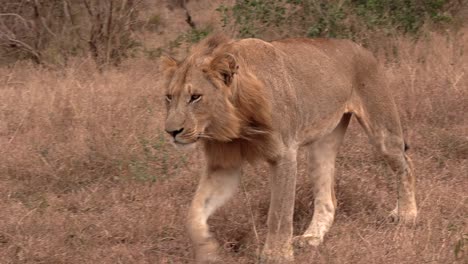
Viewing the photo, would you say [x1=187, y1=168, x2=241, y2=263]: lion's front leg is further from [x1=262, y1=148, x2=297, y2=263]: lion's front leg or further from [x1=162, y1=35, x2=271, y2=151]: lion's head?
[x1=162, y1=35, x2=271, y2=151]: lion's head

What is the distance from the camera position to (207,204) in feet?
14.9

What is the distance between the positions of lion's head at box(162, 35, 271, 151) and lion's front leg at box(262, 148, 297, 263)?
29 cm

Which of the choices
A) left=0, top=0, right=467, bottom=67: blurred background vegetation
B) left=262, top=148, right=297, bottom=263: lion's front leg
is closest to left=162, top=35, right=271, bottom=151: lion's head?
left=262, top=148, right=297, bottom=263: lion's front leg

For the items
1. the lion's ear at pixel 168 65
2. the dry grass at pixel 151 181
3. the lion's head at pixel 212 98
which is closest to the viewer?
the lion's head at pixel 212 98

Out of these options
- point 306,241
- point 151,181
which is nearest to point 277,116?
point 306,241

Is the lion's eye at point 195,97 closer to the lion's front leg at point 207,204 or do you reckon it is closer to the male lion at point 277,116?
the male lion at point 277,116

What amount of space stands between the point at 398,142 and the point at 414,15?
497 cm

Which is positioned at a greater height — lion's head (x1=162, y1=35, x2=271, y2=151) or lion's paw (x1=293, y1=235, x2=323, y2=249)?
lion's head (x1=162, y1=35, x2=271, y2=151)

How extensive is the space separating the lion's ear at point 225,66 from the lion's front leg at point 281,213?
0.64 m

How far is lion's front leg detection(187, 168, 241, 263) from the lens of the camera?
14.1 ft

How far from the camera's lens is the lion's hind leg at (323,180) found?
16.6 ft

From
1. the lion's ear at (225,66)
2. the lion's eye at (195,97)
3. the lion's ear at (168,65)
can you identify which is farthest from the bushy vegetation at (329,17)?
the lion's eye at (195,97)

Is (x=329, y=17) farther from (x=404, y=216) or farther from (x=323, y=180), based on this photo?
(x=404, y=216)

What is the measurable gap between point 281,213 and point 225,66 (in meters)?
0.92
